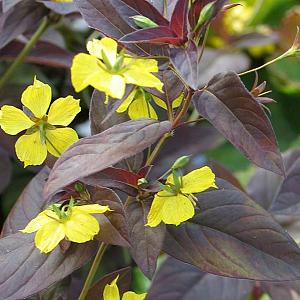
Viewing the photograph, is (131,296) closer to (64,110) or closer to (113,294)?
(113,294)

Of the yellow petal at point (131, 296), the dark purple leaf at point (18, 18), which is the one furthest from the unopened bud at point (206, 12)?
the dark purple leaf at point (18, 18)

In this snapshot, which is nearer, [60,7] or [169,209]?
[169,209]

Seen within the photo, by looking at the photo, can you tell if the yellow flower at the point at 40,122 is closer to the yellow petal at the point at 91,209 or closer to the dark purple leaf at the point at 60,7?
the yellow petal at the point at 91,209

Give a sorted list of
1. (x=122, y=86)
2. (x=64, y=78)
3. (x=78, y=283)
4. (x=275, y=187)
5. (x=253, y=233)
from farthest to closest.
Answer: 1. (x=64, y=78)
2. (x=275, y=187)
3. (x=78, y=283)
4. (x=253, y=233)
5. (x=122, y=86)

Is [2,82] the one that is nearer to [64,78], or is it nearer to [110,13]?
[64,78]

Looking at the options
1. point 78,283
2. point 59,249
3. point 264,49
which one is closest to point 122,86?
point 59,249

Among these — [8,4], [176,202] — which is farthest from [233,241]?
[8,4]
